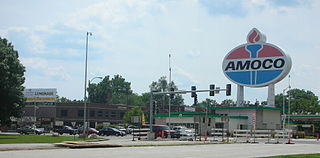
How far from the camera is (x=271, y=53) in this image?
7806 cm

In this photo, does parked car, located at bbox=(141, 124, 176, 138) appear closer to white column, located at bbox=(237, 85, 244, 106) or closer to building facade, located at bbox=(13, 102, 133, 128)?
white column, located at bbox=(237, 85, 244, 106)

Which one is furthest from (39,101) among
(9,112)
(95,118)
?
(9,112)

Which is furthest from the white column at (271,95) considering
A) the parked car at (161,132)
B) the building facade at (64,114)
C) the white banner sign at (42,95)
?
the white banner sign at (42,95)

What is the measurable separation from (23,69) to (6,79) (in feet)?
37.5

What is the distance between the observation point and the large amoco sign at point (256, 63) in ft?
252

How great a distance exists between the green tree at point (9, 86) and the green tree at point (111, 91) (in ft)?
409

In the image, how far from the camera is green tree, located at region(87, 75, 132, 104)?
18212 centimetres

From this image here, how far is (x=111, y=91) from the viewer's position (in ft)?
607

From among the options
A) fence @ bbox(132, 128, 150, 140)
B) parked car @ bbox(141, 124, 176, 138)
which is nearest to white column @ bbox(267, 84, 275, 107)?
parked car @ bbox(141, 124, 176, 138)

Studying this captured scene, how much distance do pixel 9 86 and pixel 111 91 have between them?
436 ft

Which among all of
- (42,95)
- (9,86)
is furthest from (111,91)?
(9,86)

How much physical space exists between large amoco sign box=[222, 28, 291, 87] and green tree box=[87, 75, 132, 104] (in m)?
105

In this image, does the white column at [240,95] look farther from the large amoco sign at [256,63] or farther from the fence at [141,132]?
the fence at [141,132]

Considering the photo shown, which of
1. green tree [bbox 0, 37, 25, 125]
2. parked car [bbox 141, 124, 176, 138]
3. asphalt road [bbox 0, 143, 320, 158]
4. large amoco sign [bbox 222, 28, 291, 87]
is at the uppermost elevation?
large amoco sign [bbox 222, 28, 291, 87]
